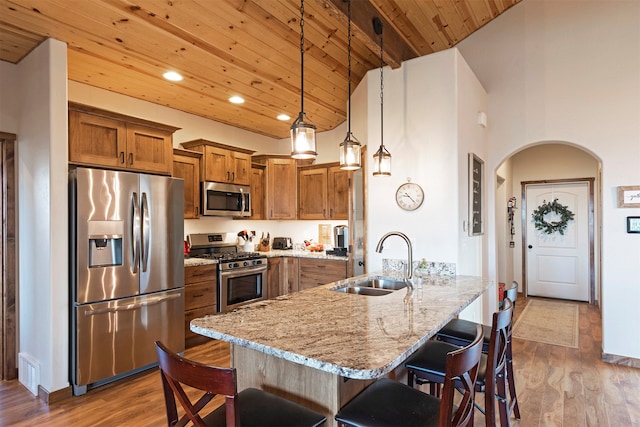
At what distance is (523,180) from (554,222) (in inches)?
33.0

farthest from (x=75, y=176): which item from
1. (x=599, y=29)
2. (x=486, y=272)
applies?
(x=599, y=29)

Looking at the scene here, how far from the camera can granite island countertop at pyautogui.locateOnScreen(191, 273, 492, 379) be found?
1.27 metres

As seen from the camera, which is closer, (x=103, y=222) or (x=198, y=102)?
(x=103, y=222)

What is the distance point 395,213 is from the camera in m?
3.38

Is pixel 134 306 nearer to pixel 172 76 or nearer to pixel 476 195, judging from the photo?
pixel 172 76

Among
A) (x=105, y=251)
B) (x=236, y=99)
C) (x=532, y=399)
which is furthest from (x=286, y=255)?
(x=532, y=399)

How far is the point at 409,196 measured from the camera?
3.27 metres

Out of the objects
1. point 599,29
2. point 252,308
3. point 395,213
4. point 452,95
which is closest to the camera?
point 252,308

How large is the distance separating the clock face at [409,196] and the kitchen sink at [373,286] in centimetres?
74

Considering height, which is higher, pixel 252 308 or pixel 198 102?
pixel 198 102

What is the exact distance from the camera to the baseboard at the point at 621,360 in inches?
134

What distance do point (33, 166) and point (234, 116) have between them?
2406 mm

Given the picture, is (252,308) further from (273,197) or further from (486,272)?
(273,197)

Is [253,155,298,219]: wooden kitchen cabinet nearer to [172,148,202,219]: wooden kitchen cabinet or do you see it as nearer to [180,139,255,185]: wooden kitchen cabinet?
[180,139,255,185]: wooden kitchen cabinet
